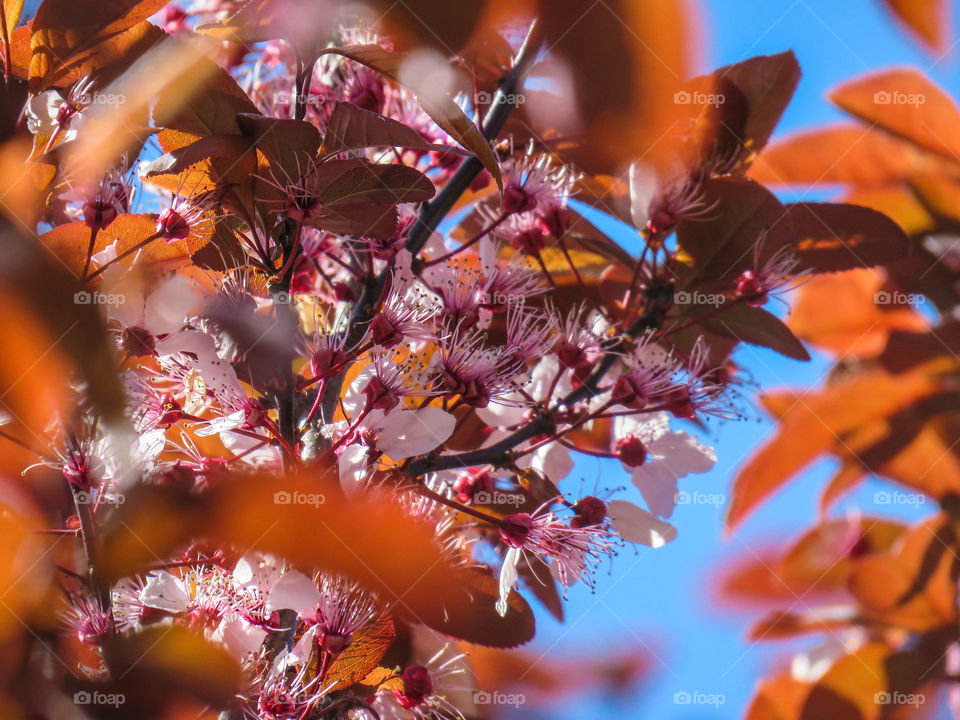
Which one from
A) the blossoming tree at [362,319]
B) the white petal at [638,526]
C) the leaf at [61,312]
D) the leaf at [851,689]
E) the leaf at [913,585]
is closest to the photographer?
the leaf at [61,312]

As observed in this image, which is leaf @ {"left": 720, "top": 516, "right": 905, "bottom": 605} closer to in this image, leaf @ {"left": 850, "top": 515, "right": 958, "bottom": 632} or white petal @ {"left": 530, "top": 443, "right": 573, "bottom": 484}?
leaf @ {"left": 850, "top": 515, "right": 958, "bottom": 632}

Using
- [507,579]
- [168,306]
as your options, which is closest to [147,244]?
[168,306]

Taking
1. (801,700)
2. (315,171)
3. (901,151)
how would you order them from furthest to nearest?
1. (901,151)
2. (801,700)
3. (315,171)

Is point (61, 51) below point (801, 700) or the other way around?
the other way around

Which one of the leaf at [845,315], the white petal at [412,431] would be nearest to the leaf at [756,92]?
the white petal at [412,431]

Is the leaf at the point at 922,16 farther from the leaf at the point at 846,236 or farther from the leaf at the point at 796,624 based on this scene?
the leaf at the point at 796,624

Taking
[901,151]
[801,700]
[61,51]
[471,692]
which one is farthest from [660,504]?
→ [901,151]

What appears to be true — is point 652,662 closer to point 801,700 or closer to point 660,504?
point 801,700
